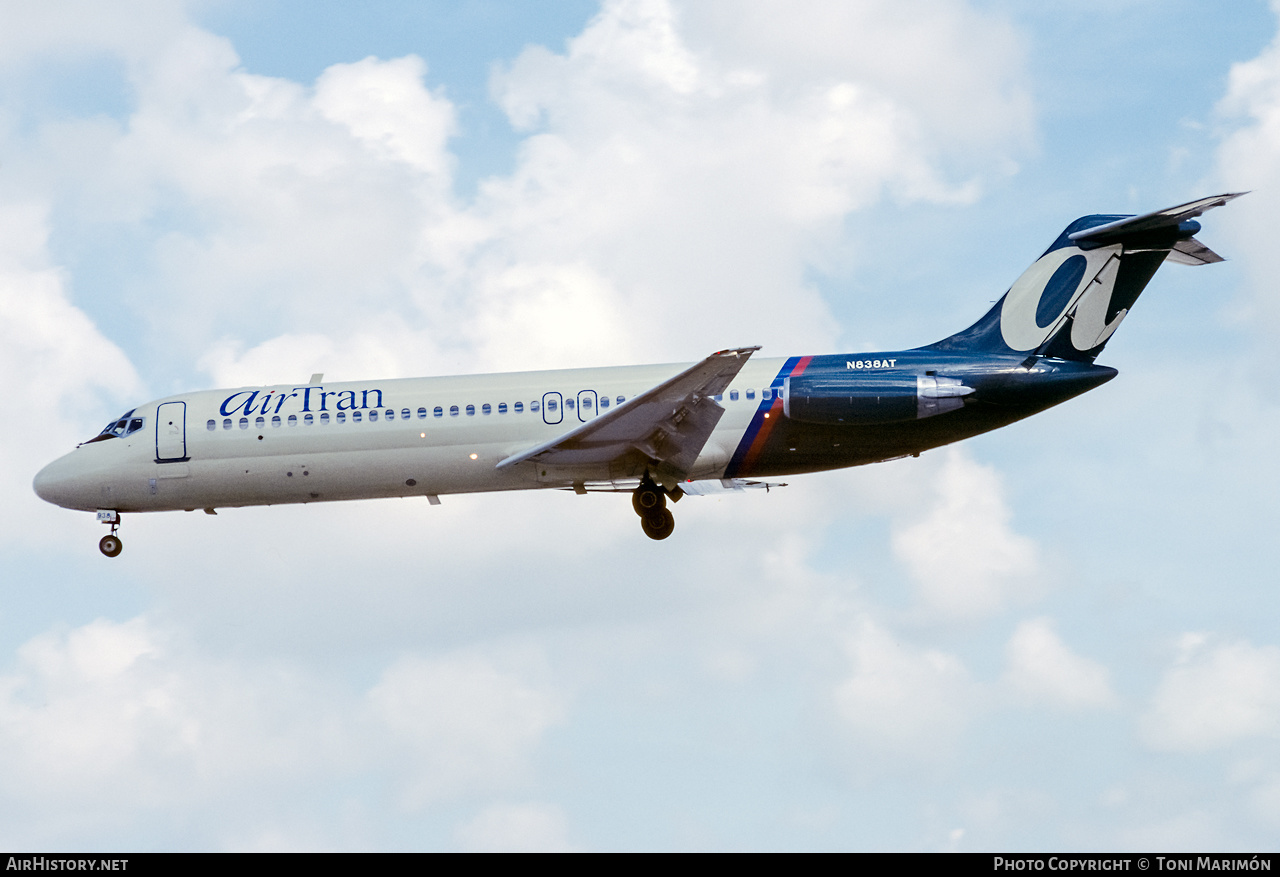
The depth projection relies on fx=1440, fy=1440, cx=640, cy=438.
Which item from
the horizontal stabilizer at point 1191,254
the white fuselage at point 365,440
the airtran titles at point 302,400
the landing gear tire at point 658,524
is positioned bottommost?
the landing gear tire at point 658,524

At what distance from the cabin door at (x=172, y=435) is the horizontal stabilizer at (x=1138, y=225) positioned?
18.1m

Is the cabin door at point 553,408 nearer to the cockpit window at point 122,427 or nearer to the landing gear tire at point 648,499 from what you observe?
the landing gear tire at point 648,499

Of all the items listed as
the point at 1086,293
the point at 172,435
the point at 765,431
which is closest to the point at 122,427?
the point at 172,435

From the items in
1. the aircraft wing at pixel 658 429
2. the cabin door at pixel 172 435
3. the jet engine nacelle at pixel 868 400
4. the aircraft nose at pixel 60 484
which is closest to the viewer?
the aircraft wing at pixel 658 429

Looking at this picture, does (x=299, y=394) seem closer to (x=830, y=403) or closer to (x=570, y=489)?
(x=570, y=489)

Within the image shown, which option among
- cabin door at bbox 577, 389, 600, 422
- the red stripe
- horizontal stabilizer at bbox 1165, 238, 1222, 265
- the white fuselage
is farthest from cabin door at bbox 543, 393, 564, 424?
horizontal stabilizer at bbox 1165, 238, 1222, 265

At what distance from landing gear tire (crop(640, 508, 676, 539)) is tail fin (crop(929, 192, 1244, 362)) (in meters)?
6.30

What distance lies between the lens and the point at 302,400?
2844 cm

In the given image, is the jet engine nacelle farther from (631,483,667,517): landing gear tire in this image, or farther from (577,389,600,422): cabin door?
(577,389,600,422): cabin door

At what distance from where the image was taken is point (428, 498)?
2852 cm

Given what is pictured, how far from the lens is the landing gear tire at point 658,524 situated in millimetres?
28609

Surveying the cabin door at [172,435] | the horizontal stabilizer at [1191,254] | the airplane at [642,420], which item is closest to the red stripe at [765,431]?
the airplane at [642,420]
